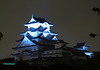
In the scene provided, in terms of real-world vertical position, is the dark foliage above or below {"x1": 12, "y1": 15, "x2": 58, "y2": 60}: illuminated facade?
below

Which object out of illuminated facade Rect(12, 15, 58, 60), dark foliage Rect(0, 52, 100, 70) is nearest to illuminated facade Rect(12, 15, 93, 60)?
illuminated facade Rect(12, 15, 58, 60)

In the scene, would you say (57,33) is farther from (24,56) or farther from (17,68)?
(17,68)

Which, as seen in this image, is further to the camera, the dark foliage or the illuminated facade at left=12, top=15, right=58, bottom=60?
the illuminated facade at left=12, top=15, right=58, bottom=60

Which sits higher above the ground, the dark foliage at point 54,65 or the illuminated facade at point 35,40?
the illuminated facade at point 35,40

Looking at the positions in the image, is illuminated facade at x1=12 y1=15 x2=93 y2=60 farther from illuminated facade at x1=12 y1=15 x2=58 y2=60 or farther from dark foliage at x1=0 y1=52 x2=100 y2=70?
dark foliage at x1=0 y1=52 x2=100 y2=70

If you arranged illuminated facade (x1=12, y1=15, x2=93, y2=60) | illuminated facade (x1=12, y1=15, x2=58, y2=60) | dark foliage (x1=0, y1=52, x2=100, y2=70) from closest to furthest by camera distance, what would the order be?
dark foliage (x1=0, y1=52, x2=100, y2=70)
illuminated facade (x1=12, y1=15, x2=93, y2=60)
illuminated facade (x1=12, y1=15, x2=58, y2=60)

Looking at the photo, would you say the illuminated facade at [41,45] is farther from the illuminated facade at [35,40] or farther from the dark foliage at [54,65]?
the dark foliage at [54,65]

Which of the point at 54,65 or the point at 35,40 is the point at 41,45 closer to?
the point at 35,40

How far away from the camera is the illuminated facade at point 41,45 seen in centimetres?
6062

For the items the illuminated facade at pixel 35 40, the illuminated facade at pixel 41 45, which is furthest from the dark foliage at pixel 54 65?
the illuminated facade at pixel 35 40

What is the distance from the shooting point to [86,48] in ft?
244

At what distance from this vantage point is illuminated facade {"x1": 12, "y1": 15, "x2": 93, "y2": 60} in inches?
2387

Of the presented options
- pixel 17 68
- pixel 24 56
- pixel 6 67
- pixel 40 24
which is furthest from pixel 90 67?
pixel 40 24

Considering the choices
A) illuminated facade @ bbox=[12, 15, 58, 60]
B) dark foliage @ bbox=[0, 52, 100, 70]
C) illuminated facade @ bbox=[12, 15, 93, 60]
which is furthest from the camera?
illuminated facade @ bbox=[12, 15, 58, 60]
